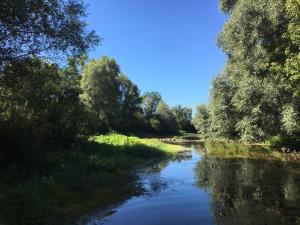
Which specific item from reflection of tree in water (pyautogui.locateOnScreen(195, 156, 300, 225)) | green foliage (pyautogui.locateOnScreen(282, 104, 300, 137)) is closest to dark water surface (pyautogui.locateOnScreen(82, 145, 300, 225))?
reflection of tree in water (pyautogui.locateOnScreen(195, 156, 300, 225))

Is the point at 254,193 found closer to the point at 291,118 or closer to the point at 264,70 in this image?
the point at 291,118

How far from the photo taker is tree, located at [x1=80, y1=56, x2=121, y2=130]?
76500 mm

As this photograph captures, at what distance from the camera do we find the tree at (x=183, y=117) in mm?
147375

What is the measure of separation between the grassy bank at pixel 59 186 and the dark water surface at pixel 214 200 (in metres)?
1.03

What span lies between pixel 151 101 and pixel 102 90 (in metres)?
61.8

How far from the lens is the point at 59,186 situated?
1526cm

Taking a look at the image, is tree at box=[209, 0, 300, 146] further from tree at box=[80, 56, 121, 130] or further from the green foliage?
tree at box=[80, 56, 121, 130]

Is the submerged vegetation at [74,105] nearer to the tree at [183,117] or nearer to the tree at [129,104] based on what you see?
the tree at [129,104]

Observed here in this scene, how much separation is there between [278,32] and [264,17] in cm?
217

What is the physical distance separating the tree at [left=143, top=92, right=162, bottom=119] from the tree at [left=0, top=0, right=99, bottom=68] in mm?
111272

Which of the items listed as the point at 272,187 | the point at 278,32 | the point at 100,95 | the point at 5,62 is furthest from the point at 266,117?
the point at 100,95

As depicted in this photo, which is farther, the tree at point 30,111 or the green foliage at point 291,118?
the green foliage at point 291,118

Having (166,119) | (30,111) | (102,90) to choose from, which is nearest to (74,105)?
(30,111)

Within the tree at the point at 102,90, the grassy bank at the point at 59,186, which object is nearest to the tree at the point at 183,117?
the tree at the point at 102,90
